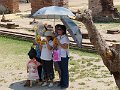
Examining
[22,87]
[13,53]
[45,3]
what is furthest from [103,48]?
[45,3]

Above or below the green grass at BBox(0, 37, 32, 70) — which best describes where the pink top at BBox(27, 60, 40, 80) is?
above

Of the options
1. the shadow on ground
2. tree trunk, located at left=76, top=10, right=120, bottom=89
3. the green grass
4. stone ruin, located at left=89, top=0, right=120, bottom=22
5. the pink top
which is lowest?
the shadow on ground

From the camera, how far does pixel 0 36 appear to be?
15.4 meters

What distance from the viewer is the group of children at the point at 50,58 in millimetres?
7793

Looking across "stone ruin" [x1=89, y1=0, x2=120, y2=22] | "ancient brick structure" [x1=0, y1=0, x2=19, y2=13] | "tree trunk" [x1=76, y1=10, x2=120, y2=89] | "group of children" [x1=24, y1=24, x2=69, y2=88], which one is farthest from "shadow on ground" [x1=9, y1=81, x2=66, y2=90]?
"ancient brick structure" [x1=0, y1=0, x2=19, y2=13]

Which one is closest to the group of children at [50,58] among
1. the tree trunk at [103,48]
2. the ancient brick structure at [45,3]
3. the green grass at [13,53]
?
the green grass at [13,53]

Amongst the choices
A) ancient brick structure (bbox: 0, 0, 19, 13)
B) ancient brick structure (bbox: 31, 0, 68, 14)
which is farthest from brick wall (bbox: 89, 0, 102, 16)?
ancient brick structure (bbox: 0, 0, 19, 13)

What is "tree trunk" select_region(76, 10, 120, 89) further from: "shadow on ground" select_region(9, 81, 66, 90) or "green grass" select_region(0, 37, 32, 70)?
"green grass" select_region(0, 37, 32, 70)

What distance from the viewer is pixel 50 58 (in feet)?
26.1

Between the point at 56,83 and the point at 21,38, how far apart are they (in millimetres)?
6363

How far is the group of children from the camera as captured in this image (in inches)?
307

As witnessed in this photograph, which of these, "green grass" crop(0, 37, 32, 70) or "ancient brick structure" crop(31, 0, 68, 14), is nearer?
"green grass" crop(0, 37, 32, 70)

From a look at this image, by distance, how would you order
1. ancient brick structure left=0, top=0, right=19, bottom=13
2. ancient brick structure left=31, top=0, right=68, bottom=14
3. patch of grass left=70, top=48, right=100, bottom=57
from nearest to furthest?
patch of grass left=70, top=48, right=100, bottom=57 < ancient brick structure left=31, top=0, right=68, bottom=14 < ancient brick structure left=0, top=0, right=19, bottom=13

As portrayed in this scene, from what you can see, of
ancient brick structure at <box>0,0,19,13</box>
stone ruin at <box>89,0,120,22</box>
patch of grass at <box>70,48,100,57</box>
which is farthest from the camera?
ancient brick structure at <box>0,0,19,13</box>
